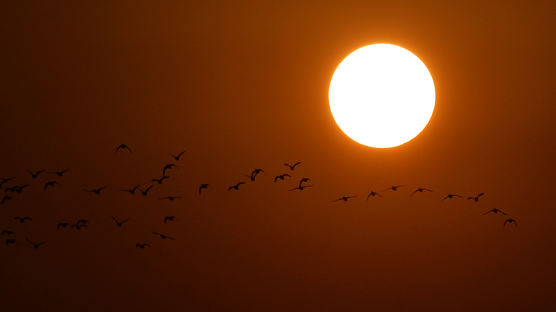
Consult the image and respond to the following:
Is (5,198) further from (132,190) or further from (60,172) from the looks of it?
(132,190)

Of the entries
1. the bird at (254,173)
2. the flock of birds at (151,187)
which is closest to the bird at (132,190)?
the flock of birds at (151,187)

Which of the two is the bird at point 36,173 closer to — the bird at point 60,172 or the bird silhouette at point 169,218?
the bird at point 60,172

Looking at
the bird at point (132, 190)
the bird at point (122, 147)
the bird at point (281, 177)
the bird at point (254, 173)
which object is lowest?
the bird at point (132, 190)

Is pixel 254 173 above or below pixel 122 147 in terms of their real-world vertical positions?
above

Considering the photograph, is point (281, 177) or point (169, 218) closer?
point (281, 177)

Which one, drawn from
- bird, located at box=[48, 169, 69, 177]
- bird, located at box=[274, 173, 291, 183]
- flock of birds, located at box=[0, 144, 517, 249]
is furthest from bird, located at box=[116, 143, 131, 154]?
bird, located at box=[274, 173, 291, 183]

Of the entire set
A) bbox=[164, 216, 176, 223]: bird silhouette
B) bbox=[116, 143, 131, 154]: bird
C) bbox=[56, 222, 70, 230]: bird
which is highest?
bbox=[116, 143, 131, 154]: bird

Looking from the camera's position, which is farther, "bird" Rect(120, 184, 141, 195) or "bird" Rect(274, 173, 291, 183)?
"bird" Rect(120, 184, 141, 195)

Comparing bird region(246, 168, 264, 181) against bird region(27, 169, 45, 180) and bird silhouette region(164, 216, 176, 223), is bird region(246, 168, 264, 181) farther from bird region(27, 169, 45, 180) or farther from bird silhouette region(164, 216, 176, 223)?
bird region(27, 169, 45, 180)

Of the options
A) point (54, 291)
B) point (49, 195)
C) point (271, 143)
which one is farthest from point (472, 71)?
point (54, 291)

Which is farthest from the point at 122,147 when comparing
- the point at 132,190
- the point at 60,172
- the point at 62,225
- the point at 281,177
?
the point at 281,177

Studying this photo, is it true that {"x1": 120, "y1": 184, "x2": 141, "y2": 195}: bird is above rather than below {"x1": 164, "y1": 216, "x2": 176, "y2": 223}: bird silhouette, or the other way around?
above
